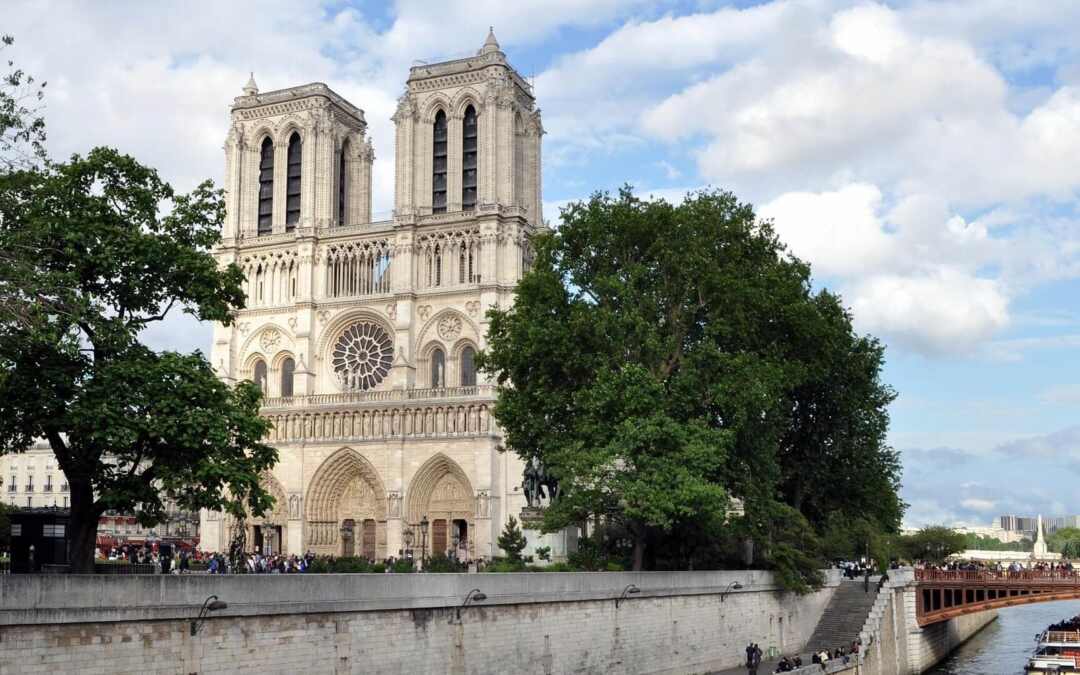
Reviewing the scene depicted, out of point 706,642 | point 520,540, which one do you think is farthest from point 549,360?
point 706,642

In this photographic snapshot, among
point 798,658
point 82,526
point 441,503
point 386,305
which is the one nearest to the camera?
point 82,526

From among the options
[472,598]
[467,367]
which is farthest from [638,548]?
[467,367]

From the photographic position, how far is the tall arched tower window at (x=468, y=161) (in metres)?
68.5

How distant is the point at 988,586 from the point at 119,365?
125 feet

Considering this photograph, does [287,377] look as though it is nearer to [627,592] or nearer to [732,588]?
[732,588]

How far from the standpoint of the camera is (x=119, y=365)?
22.8m

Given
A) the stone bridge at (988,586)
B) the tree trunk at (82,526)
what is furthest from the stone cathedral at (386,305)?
the tree trunk at (82,526)

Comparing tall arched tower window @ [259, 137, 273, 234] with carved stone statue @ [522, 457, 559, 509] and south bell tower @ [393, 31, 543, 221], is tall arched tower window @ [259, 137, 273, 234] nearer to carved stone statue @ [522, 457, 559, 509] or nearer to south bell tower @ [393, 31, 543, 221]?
south bell tower @ [393, 31, 543, 221]

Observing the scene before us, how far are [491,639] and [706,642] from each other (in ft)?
39.5

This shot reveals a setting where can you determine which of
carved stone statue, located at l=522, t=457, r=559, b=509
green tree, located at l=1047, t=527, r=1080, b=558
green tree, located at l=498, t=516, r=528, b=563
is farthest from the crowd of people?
green tree, located at l=1047, t=527, r=1080, b=558

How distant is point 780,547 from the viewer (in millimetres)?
41219

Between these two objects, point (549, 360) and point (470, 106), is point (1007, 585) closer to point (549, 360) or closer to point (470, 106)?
point (549, 360)

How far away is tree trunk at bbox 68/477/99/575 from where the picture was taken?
23672mm

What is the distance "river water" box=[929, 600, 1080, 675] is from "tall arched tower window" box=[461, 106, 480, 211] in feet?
111
